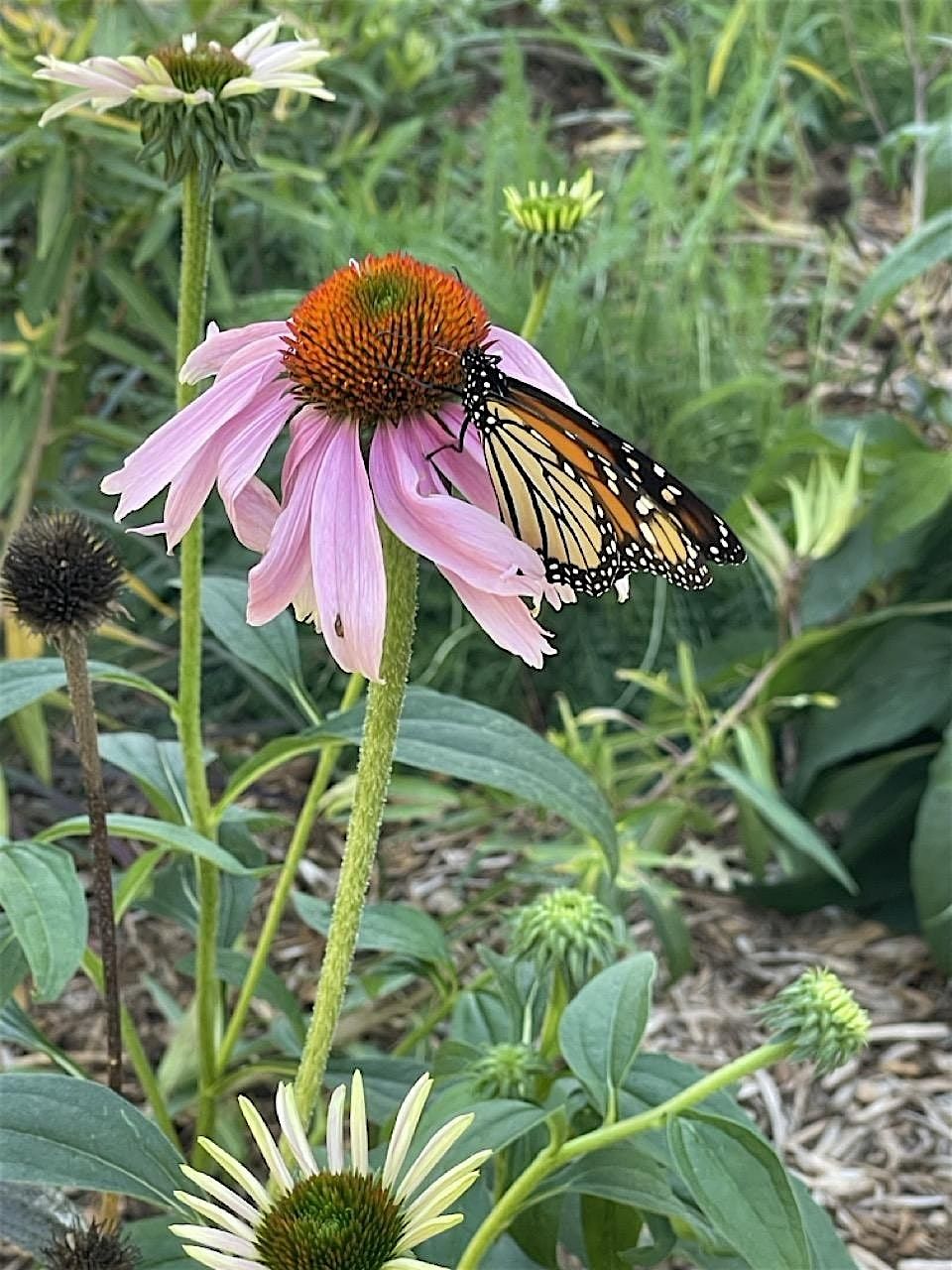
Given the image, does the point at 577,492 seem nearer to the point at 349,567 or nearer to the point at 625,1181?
the point at 349,567

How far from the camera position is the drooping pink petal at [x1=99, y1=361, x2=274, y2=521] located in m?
0.55

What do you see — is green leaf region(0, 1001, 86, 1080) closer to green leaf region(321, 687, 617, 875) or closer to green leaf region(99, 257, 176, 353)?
green leaf region(321, 687, 617, 875)

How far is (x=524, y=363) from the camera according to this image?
616 mm

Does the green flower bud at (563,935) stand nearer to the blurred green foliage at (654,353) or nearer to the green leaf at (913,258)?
the blurred green foliage at (654,353)

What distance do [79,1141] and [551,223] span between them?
1.78 ft

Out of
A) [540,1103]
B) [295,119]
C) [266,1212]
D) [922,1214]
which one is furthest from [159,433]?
[295,119]

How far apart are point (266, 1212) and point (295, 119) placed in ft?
4.72

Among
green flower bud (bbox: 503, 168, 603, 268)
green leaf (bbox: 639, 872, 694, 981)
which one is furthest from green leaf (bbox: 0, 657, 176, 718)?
green leaf (bbox: 639, 872, 694, 981)

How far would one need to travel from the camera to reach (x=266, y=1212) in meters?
0.54

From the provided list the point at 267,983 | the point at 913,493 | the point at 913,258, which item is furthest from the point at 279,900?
the point at 913,258

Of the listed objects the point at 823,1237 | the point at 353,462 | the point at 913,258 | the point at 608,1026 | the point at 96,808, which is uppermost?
the point at 913,258

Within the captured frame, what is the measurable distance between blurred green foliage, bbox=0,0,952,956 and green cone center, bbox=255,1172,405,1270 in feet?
2.30

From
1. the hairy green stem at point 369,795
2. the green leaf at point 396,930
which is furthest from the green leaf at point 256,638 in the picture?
the hairy green stem at point 369,795

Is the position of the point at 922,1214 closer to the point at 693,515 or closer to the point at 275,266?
the point at 693,515
